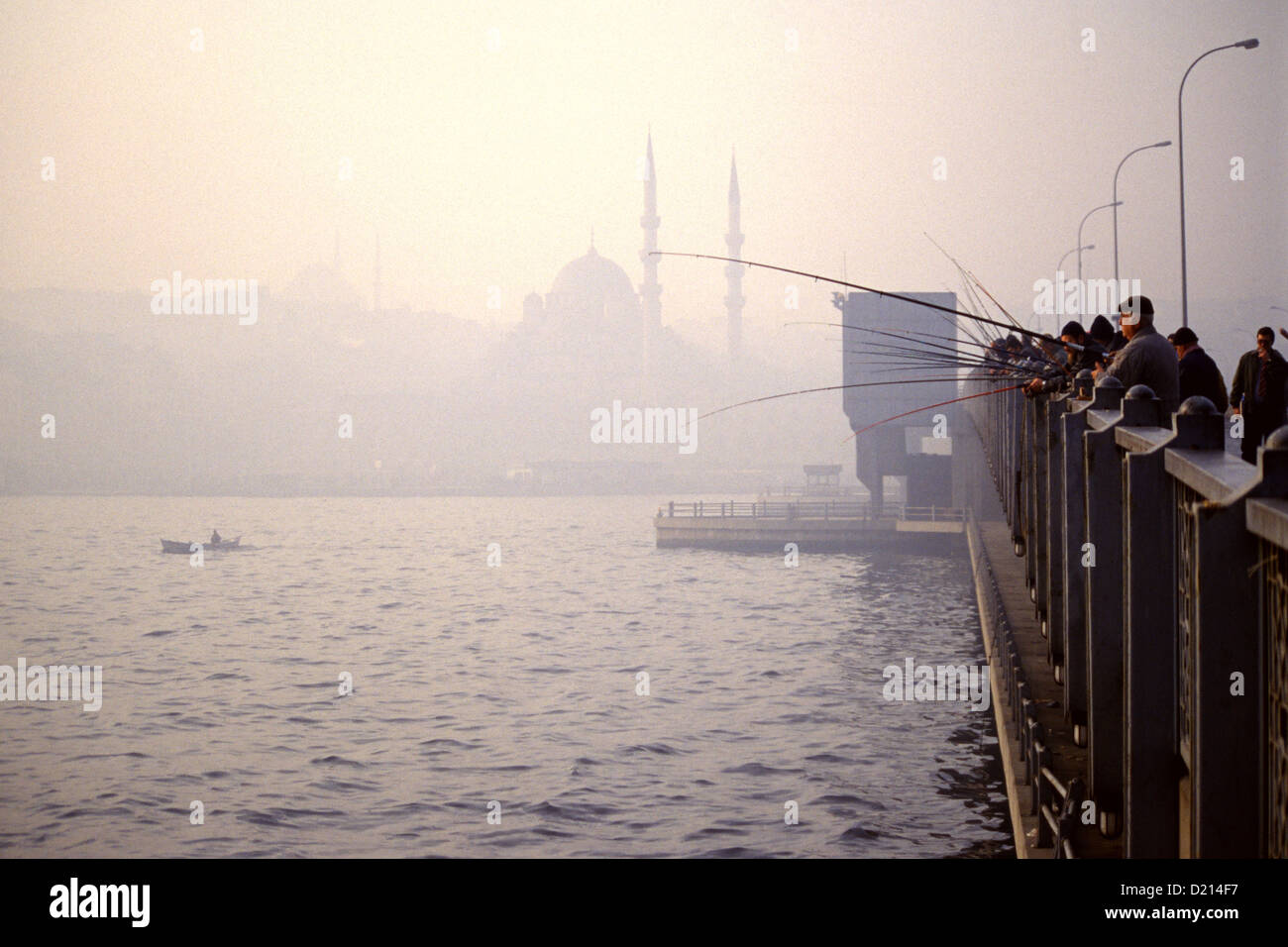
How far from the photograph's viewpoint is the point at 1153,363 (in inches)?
308

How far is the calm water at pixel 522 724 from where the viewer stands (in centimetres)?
2370

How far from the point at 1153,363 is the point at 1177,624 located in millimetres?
3261

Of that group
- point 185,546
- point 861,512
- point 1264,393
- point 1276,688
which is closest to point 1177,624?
point 1276,688

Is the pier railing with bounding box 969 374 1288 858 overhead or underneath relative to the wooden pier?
overhead

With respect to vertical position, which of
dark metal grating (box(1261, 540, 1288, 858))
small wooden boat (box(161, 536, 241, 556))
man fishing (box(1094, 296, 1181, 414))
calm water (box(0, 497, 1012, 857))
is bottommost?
calm water (box(0, 497, 1012, 857))

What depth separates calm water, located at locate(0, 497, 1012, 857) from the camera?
23.7 meters

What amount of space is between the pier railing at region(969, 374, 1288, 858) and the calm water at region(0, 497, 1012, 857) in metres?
13.3

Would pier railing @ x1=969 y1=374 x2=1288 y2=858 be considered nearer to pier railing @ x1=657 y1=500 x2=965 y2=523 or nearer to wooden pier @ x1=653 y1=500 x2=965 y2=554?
wooden pier @ x1=653 y1=500 x2=965 y2=554

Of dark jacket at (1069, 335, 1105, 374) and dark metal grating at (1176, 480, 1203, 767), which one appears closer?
dark metal grating at (1176, 480, 1203, 767)

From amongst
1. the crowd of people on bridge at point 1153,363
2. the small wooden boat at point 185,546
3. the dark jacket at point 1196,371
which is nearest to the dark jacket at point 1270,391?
the crowd of people on bridge at point 1153,363

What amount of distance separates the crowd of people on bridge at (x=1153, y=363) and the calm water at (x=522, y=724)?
834cm

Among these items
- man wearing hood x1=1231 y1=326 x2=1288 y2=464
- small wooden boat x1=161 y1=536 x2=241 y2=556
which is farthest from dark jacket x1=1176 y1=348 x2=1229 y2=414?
small wooden boat x1=161 y1=536 x2=241 y2=556

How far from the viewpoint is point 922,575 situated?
237 ft
